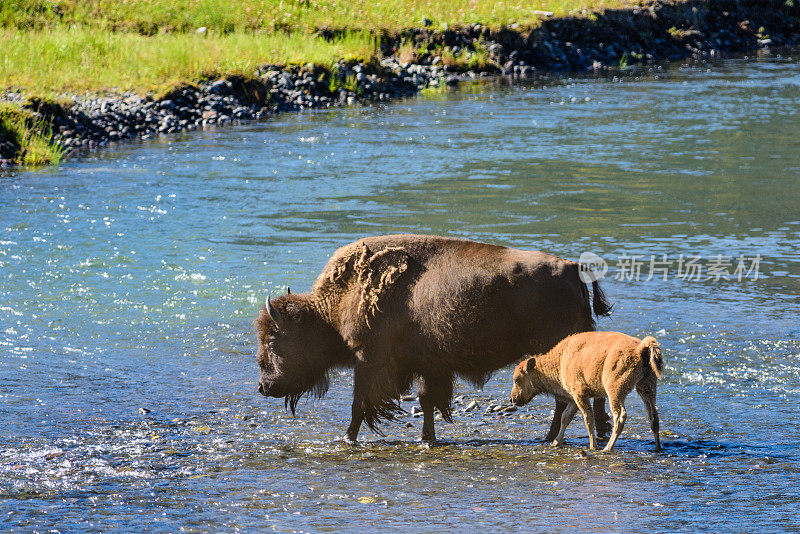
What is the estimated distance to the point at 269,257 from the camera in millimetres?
12930

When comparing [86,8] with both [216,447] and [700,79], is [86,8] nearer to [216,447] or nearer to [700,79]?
[700,79]

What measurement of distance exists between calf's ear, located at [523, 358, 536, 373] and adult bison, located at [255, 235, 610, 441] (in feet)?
0.30

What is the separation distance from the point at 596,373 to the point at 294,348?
2.29 metres

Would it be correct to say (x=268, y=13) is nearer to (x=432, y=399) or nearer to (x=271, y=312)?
(x=271, y=312)

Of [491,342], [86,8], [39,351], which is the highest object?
[86,8]

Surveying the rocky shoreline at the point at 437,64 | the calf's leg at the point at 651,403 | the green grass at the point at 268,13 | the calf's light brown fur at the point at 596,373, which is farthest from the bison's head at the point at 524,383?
the green grass at the point at 268,13

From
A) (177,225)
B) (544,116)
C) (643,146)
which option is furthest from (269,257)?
(544,116)

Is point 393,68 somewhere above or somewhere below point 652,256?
above

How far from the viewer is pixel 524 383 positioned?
7.36 m

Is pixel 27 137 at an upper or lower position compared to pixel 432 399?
upper

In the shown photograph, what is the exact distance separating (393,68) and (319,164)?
11198 millimetres

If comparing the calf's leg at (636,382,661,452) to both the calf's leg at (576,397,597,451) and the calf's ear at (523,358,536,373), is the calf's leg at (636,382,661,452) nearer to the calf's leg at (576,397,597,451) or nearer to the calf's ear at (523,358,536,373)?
the calf's leg at (576,397,597,451)

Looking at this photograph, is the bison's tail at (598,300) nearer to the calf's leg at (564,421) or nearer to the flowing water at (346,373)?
the calf's leg at (564,421)

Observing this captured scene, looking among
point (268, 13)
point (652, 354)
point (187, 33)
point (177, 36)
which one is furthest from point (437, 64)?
point (652, 354)
